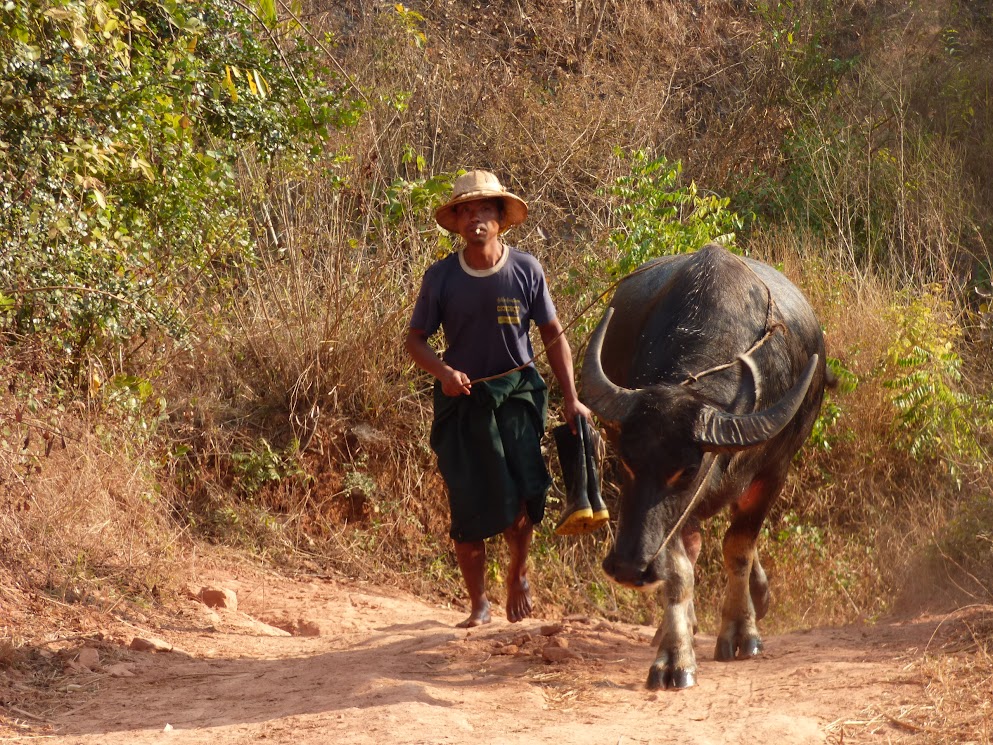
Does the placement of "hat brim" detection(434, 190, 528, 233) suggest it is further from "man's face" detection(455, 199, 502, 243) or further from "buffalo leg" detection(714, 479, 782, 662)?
"buffalo leg" detection(714, 479, 782, 662)

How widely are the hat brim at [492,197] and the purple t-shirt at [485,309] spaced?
0.22 m

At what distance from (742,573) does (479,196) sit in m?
2.07

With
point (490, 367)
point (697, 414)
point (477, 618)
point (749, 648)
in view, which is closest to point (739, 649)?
point (749, 648)

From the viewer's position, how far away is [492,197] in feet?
16.0

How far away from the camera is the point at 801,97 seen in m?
12.0

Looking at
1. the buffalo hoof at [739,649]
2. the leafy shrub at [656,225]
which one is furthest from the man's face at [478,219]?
the leafy shrub at [656,225]

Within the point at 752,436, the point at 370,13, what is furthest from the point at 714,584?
the point at 370,13

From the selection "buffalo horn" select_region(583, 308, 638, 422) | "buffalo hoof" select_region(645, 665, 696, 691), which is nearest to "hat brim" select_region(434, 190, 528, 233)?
"buffalo horn" select_region(583, 308, 638, 422)

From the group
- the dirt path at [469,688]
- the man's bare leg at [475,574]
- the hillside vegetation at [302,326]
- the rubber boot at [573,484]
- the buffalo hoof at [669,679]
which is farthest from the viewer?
the hillside vegetation at [302,326]

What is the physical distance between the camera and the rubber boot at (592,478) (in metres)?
4.61

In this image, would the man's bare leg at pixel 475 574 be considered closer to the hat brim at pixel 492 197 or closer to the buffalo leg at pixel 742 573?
the buffalo leg at pixel 742 573

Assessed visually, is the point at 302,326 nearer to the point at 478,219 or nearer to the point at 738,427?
the point at 478,219

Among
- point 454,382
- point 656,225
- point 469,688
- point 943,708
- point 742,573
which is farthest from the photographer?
point 656,225

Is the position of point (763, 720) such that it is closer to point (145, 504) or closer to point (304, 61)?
point (145, 504)
